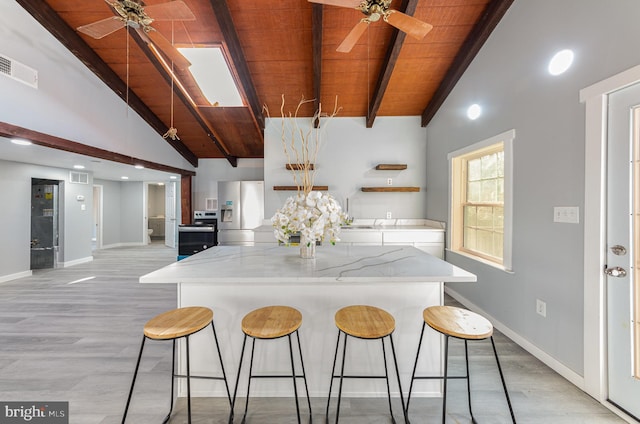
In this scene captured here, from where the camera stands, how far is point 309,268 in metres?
1.52

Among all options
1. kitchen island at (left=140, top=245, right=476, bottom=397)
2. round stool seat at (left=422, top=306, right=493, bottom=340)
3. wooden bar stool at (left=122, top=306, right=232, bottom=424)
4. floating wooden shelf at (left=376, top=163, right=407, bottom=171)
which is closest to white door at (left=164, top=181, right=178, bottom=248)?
floating wooden shelf at (left=376, top=163, right=407, bottom=171)

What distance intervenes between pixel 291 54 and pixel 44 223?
582 cm

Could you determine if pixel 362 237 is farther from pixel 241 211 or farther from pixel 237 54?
pixel 237 54

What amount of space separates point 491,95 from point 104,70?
488 centimetres

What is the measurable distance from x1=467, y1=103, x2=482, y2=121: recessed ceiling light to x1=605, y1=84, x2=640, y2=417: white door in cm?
132

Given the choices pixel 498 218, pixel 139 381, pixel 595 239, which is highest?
pixel 498 218

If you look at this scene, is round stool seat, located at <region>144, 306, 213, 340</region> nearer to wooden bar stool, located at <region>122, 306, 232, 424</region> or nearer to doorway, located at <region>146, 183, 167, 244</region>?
wooden bar stool, located at <region>122, 306, 232, 424</region>

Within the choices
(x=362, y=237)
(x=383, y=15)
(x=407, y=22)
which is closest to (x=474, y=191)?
(x=362, y=237)

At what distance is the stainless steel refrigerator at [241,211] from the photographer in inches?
197

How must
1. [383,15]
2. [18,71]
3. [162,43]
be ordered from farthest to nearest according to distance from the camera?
[18,71], [162,43], [383,15]

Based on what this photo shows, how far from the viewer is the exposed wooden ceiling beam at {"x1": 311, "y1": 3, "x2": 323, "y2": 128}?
2.49 m

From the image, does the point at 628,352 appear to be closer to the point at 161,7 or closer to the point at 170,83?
the point at 161,7

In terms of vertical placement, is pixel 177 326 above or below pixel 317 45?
below

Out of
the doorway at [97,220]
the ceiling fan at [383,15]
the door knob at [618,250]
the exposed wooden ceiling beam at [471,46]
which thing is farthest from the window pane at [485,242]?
the doorway at [97,220]
